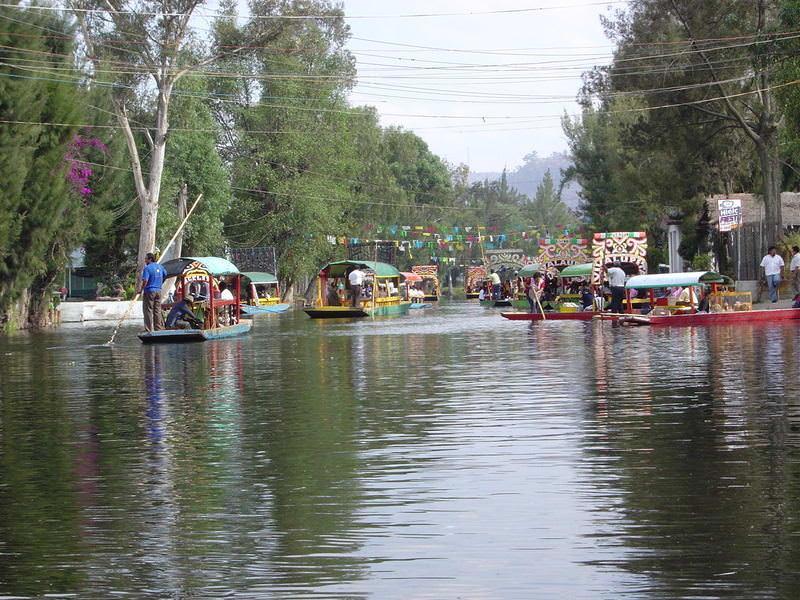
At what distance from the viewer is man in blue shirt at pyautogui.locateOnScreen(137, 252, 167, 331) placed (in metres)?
32.6

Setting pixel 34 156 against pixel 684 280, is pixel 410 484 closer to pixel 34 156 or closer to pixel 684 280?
pixel 684 280

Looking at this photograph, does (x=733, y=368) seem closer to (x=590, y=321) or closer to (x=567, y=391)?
(x=567, y=391)

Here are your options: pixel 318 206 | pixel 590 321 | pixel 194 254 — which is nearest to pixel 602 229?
pixel 318 206

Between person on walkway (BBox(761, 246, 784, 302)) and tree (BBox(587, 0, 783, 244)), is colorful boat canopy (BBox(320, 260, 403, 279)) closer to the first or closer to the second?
tree (BBox(587, 0, 783, 244))

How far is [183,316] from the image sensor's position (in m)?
34.8

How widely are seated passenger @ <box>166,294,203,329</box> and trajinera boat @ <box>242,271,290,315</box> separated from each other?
22498 millimetres

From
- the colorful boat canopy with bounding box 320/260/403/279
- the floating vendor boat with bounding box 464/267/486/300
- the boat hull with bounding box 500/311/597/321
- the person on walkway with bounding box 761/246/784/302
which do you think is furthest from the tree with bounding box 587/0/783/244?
the floating vendor boat with bounding box 464/267/486/300

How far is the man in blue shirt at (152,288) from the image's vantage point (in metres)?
32.6

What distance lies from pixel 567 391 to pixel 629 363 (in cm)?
498

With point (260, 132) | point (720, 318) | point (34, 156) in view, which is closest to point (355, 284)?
point (34, 156)

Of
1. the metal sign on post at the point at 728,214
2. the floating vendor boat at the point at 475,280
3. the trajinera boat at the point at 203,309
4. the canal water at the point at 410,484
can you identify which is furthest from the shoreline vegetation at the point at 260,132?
the canal water at the point at 410,484

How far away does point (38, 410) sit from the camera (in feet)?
55.4

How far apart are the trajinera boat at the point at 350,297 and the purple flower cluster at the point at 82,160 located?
9655mm

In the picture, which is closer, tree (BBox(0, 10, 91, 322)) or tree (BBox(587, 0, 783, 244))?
tree (BBox(0, 10, 91, 322))
